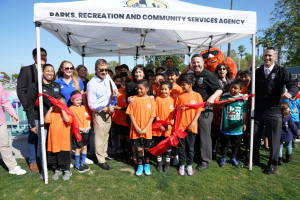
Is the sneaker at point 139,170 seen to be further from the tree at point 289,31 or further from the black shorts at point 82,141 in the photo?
the tree at point 289,31

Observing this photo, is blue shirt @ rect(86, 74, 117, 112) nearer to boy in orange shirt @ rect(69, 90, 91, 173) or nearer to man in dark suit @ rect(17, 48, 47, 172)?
boy in orange shirt @ rect(69, 90, 91, 173)

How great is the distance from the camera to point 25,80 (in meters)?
3.40

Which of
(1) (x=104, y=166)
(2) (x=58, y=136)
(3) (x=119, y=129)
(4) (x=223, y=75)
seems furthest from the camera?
(3) (x=119, y=129)

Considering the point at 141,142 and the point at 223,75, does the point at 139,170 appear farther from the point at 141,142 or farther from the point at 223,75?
the point at 223,75

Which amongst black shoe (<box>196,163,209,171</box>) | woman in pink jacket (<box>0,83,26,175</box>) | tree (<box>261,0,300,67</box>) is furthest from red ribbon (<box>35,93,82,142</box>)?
tree (<box>261,0,300,67</box>)

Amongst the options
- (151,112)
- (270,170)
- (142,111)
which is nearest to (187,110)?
(151,112)

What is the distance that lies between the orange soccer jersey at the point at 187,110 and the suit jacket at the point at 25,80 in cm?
278

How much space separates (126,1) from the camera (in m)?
3.29

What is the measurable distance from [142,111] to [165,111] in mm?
442

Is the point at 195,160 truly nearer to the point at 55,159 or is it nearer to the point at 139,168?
the point at 139,168

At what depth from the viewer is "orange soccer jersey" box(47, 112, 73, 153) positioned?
10.1ft

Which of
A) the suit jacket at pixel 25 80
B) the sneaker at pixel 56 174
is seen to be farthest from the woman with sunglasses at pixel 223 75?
the suit jacket at pixel 25 80

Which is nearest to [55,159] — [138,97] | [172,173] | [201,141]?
[138,97]

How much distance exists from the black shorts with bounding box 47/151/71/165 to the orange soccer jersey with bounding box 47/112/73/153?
0.33ft
